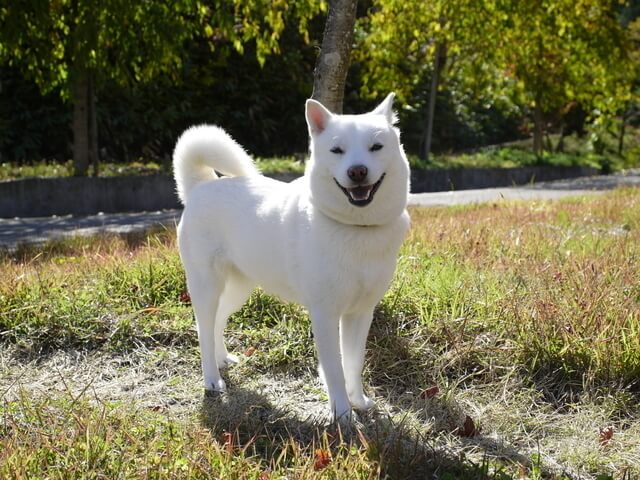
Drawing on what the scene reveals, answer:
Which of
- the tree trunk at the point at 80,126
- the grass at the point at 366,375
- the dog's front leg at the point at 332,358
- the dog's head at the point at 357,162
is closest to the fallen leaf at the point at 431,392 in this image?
the grass at the point at 366,375

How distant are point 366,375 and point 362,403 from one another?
0.40 m

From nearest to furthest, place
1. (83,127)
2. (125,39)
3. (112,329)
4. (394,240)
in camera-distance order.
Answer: (394,240)
(112,329)
(125,39)
(83,127)

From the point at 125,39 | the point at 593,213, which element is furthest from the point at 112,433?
the point at 125,39

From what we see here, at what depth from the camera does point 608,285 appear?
4.39 metres

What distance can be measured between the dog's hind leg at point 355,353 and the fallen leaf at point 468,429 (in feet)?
1.37

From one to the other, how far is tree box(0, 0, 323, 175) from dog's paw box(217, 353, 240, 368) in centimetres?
537

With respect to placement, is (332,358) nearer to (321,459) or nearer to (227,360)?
(321,459)

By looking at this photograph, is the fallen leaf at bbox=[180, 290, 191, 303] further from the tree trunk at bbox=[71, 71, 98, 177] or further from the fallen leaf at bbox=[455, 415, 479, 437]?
the tree trunk at bbox=[71, 71, 98, 177]

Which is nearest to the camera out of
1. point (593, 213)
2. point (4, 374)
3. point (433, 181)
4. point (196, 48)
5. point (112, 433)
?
point (112, 433)

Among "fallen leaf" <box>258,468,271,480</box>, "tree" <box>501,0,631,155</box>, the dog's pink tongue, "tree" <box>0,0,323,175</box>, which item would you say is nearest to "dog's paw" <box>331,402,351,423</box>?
"fallen leaf" <box>258,468,271,480</box>

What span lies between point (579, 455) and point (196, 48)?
45.3ft

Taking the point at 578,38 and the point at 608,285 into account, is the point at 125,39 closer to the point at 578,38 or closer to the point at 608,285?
the point at 608,285

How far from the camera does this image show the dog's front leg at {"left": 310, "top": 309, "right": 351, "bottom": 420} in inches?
127

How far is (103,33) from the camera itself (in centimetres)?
952
